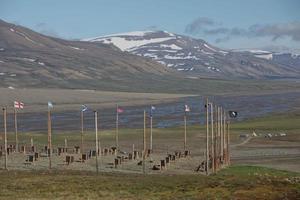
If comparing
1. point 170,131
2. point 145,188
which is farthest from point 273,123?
point 145,188

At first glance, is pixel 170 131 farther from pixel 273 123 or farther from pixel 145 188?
pixel 145 188

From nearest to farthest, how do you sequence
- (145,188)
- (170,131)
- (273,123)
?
1. (145,188)
2. (170,131)
3. (273,123)

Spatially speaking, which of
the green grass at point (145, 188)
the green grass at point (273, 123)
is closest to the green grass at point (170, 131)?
the green grass at point (273, 123)

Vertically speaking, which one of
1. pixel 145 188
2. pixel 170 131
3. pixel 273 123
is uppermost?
pixel 273 123

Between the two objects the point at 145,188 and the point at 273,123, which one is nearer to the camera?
the point at 145,188

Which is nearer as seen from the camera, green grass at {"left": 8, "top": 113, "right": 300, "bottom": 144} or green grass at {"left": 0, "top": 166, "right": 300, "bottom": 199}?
green grass at {"left": 0, "top": 166, "right": 300, "bottom": 199}

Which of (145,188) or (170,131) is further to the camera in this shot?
(170,131)

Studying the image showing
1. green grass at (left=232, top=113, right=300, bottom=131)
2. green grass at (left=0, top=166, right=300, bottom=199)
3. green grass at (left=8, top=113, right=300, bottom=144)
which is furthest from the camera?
green grass at (left=232, top=113, right=300, bottom=131)

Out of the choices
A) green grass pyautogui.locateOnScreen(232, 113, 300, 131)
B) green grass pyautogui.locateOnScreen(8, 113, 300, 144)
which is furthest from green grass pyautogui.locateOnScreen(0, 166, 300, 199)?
green grass pyautogui.locateOnScreen(232, 113, 300, 131)

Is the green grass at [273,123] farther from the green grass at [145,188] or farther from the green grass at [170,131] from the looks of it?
the green grass at [145,188]

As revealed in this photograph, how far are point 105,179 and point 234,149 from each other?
41.1 m

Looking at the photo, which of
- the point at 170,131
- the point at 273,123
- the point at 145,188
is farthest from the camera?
the point at 273,123

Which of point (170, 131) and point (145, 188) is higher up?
point (170, 131)

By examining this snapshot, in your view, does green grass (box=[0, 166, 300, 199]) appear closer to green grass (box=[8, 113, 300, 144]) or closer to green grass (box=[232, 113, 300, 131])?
green grass (box=[8, 113, 300, 144])
